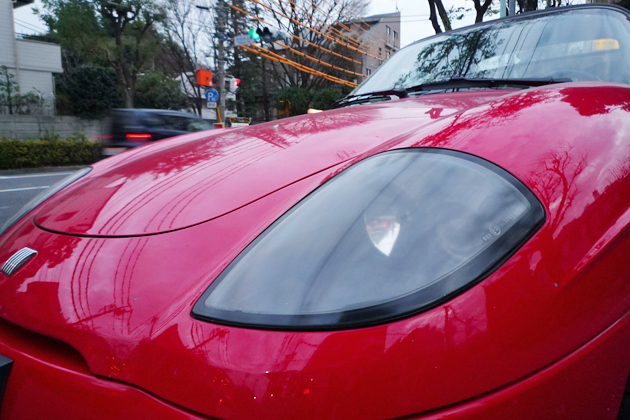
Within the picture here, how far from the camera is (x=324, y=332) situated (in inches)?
26.2

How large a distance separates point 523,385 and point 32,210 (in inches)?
56.5

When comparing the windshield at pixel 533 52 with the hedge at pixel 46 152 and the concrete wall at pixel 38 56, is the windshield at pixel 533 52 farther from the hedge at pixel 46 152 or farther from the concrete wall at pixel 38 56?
the concrete wall at pixel 38 56

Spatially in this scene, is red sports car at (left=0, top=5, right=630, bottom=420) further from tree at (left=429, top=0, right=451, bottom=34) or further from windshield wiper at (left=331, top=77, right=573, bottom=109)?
tree at (left=429, top=0, right=451, bottom=34)

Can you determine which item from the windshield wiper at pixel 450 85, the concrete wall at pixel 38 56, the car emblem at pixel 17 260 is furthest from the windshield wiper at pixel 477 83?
the concrete wall at pixel 38 56

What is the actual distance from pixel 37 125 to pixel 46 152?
467 centimetres

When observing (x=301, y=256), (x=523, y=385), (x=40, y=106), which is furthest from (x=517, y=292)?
(x=40, y=106)

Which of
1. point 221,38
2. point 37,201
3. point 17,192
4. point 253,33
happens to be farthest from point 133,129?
point 221,38

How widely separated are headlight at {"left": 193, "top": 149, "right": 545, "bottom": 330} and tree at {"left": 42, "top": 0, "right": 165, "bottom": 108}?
25.0 metres

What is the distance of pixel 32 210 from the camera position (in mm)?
1377

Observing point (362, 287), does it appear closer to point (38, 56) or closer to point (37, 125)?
point (37, 125)

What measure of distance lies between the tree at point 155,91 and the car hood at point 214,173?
26355 millimetres

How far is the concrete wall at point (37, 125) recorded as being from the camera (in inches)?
596

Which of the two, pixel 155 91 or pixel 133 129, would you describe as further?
pixel 155 91

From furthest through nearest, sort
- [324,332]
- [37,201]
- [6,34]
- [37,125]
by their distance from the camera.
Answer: [6,34] < [37,125] < [37,201] < [324,332]
